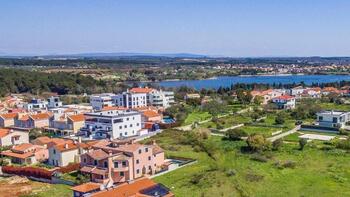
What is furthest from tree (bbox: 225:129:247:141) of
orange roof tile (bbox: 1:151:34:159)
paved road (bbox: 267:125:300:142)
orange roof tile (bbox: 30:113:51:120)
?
orange roof tile (bbox: 30:113:51:120)

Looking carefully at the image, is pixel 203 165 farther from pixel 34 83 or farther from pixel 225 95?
pixel 34 83

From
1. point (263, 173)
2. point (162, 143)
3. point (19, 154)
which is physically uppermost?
point (263, 173)

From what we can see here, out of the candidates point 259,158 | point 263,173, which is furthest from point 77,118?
point 263,173

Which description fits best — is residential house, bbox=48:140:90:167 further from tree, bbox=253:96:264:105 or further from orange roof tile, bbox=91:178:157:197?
tree, bbox=253:96:264:105

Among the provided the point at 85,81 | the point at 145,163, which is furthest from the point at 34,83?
the point at 145,163

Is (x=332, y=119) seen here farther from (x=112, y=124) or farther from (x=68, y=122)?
(x=68, y=122)

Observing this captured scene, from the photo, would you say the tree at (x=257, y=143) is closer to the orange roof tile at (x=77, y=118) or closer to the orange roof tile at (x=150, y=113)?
the orange roof tile at (x=150, y=113)

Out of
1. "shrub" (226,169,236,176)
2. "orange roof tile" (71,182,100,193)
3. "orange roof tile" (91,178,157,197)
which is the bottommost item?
"shrub" (226,169,236,176)
